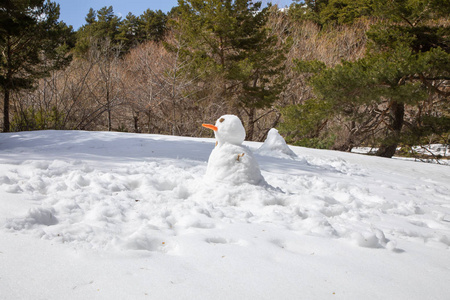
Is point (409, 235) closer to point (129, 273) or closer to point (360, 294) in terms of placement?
point (360, 294)

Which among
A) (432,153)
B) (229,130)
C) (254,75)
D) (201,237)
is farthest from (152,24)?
(201,237)

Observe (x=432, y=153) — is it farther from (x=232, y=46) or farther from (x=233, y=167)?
(x=233, y=167)

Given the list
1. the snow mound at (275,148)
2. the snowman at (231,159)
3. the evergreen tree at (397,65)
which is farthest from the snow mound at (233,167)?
the evergreen tree at (397,65)

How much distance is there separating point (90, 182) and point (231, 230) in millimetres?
1424

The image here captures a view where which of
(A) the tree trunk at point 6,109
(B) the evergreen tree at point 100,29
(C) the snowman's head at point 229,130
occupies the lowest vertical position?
(C) the snowman's head at point 229,130

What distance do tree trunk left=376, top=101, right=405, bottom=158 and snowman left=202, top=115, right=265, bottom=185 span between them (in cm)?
726

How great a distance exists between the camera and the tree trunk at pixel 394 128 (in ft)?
27.5

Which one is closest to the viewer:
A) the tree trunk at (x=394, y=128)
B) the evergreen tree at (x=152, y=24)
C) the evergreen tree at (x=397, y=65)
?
the evergreen tree at (x=397, y=65)

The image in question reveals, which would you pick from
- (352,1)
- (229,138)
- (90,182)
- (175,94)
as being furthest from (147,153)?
(352,1)

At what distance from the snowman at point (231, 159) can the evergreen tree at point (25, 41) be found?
6.66m

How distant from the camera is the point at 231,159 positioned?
8.29 ft

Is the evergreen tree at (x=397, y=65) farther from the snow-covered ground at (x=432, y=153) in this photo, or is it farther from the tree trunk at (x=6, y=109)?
the tree trunk at (x=6, y=109)

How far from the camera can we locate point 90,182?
254 cm

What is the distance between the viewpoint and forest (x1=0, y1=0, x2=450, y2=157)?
7090 mm
